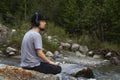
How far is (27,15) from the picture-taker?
97.5 ft

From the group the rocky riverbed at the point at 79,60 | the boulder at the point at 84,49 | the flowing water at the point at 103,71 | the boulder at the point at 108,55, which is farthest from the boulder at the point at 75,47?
the flowing water at the point at 103,71

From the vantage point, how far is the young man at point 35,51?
7.16m

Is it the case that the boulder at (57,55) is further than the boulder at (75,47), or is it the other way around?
the boulder at (75,47)

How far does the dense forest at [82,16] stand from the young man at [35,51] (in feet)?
50.3

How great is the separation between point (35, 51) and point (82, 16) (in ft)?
62.6

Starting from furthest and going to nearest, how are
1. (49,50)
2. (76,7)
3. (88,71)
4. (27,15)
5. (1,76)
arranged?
1. (27,15)
2. (76,7)
3. (49,50)
4. (88,71)
5. (1,76)

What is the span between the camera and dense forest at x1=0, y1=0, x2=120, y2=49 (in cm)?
2495

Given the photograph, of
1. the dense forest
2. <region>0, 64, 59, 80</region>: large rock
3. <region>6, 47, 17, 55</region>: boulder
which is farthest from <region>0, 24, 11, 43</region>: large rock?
<region>0, 64, 59, 80</region>: large rock

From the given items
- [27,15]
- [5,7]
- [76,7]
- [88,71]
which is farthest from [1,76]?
[5,7]

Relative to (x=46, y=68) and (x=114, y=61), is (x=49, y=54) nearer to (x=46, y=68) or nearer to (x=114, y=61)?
(x=114, y=61)

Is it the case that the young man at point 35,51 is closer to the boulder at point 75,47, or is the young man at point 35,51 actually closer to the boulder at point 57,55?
the boulder at point 57,55

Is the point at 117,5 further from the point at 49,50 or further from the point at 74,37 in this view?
the point at 49,50

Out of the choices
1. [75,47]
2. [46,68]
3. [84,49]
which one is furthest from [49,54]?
[46,68]

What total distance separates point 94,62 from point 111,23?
7.16m
